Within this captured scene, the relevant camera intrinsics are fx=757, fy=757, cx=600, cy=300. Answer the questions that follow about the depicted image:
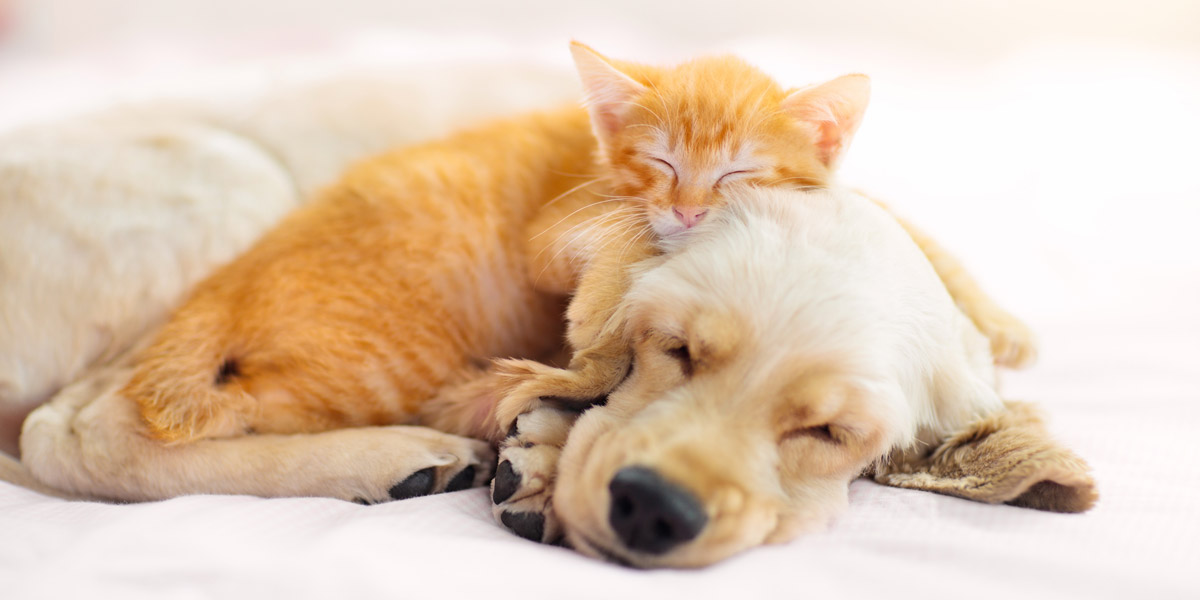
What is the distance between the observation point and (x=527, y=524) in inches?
49.1

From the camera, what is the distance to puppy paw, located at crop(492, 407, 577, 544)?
1.24 metres

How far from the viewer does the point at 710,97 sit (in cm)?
159

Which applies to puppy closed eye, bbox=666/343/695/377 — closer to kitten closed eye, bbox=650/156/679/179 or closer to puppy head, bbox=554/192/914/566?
puppy head, bbox=554/192/914/566

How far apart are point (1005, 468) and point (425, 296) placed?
1147 millimetres

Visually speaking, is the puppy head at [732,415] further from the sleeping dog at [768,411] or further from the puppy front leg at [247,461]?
the puppy front leg at [247,461]

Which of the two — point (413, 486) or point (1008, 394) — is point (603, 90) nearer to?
point (413, 486)

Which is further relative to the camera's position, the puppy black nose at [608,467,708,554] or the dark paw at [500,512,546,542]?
the dark paw at [500,512,546,542]

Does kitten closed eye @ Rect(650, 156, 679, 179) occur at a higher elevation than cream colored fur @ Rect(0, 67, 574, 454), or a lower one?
higher

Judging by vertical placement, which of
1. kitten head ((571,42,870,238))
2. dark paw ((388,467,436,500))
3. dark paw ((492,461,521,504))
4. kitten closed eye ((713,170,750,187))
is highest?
kitten head ((571,42,870,238))

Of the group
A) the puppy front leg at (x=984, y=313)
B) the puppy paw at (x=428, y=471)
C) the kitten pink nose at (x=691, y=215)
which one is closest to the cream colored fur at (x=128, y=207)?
the puppy paw at (x=428, y=471)

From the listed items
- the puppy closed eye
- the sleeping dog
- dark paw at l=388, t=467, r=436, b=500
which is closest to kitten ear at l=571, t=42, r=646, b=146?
the sleeping dog

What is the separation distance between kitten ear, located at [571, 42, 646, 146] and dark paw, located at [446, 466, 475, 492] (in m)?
0.76

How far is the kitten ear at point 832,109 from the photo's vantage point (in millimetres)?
1479

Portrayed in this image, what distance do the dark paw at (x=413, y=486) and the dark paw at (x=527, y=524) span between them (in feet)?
0.88
